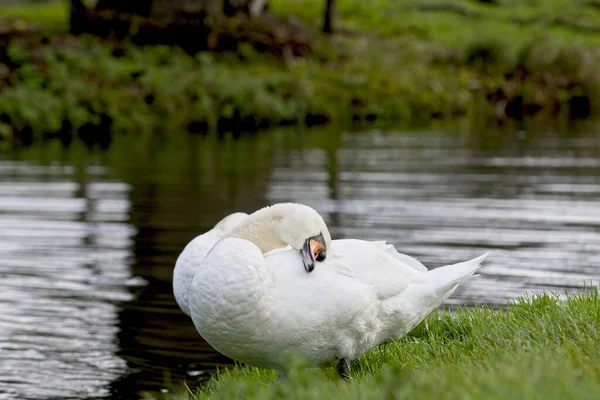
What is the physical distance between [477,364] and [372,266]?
4.27 ft

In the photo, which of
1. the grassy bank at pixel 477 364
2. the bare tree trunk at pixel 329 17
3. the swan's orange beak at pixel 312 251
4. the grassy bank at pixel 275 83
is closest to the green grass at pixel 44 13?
the grassy bank at pixel 275 83

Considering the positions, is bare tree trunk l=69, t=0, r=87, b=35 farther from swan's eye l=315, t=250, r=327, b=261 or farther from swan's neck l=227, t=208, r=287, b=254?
swan's eye l=315, t=250, r=327, b=261

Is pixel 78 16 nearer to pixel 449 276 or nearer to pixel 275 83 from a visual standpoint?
pixel 275 83

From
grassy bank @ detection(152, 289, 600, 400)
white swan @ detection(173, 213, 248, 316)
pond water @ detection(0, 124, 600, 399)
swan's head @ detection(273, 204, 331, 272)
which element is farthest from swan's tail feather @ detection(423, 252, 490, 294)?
pond water @ detection(0, 124, 600, 399)

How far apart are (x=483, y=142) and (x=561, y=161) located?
470cm

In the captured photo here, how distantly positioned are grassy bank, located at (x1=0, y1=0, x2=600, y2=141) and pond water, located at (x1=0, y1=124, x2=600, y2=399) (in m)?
2.68

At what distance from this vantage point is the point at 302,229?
20.8 ft

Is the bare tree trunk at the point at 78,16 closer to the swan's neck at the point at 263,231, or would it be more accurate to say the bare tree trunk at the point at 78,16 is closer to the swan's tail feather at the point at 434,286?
the swan's neck at the point at 263,231

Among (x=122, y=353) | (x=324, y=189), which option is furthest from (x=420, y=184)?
(x=122, y=353)

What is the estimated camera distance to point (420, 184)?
17.8m

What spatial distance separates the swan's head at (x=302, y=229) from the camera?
6250 millimetres

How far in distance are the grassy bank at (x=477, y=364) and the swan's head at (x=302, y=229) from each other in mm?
710

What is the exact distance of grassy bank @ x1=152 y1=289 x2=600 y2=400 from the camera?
4297 millimetres

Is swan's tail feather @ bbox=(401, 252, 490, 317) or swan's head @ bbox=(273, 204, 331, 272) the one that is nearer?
swan's head @ bbox=(273, 204, 331, 272)
